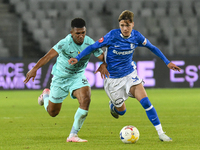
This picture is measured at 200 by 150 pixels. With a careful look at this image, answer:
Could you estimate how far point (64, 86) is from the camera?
23.2 ft

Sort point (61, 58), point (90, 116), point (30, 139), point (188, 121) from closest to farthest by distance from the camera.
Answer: point (30, 139), point (61, 58), point (188, 121), point (90, 116)

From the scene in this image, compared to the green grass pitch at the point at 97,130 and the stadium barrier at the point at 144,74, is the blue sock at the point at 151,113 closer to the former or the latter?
the green grass pitch at the point at 97,130

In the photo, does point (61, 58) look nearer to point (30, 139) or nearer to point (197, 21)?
point (30, 139)

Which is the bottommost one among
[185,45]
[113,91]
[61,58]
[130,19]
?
[185,45]

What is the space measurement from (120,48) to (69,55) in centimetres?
81

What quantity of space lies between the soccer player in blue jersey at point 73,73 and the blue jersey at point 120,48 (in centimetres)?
20

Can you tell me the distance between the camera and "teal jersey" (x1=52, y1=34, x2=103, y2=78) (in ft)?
21.4

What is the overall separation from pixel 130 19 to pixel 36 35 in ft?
53.8

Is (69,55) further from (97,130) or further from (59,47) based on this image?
(97,130)

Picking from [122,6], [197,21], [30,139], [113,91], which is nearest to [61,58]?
[113,91]

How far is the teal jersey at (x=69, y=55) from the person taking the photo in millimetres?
6520

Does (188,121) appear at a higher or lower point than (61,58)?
lower

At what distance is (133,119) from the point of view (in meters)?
8.95

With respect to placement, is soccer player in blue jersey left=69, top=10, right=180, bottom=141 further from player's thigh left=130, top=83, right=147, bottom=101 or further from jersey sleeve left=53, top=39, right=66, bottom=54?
jersey sleeve left=53, top=39, right=66, bottom=54
